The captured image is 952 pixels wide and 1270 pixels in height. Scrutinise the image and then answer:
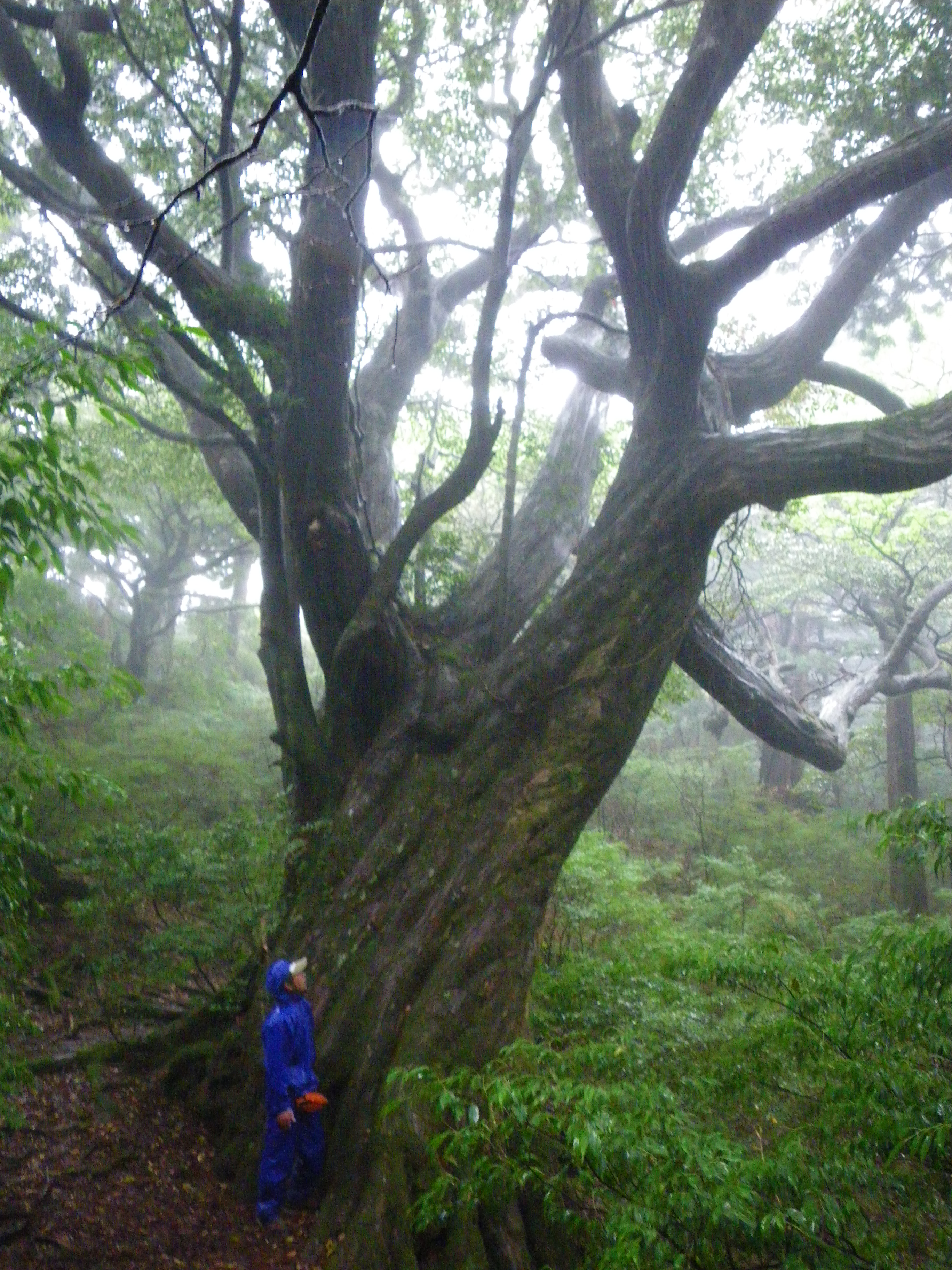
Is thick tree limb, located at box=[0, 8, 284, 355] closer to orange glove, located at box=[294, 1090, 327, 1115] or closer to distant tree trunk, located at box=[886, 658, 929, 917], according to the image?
orange glove, located at box=[294, 1090, 327, 1115]

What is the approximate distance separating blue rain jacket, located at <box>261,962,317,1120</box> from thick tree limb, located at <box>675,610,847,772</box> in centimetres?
395

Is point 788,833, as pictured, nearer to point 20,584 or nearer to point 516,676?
point 516,676

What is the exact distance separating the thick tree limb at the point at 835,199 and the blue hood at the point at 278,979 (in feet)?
17.9

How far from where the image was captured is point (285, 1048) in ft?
17.9

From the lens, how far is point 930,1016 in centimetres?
304

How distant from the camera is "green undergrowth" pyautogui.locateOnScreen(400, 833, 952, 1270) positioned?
2.59 meters

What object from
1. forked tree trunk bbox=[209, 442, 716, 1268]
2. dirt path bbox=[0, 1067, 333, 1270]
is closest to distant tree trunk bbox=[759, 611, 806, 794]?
forked tree trunk bbox=[209, 442, 716, 1268]

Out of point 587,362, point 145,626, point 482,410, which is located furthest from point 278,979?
point 145,626

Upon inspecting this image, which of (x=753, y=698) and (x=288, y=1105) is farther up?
(x=753, y=698)

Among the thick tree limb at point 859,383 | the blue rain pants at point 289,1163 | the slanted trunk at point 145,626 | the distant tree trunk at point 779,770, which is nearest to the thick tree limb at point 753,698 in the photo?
the thick tree limb at point 859,383

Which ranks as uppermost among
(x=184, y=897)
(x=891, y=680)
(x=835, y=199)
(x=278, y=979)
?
(x=835, y=199)

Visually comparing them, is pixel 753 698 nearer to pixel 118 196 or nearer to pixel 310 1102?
pixel 310 1102

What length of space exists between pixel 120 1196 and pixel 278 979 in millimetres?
1507

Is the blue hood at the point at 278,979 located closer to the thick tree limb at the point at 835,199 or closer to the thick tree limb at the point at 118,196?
the thick tree limb at the point at 118,196
